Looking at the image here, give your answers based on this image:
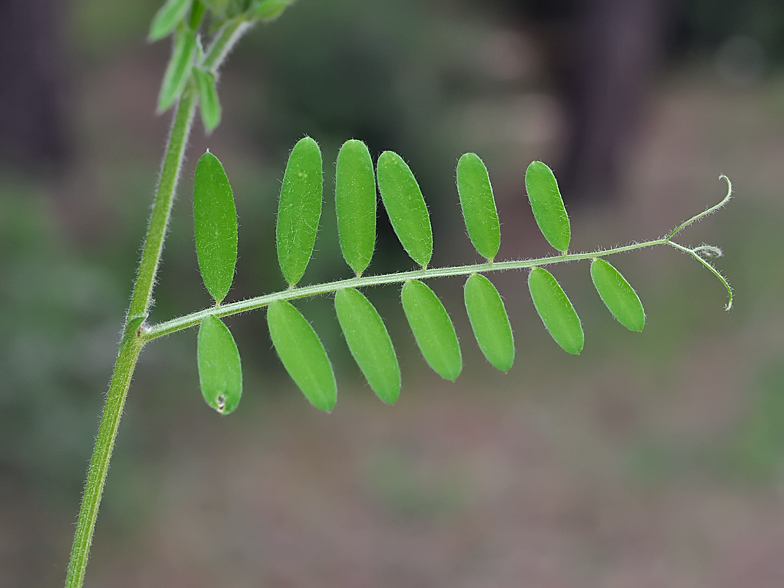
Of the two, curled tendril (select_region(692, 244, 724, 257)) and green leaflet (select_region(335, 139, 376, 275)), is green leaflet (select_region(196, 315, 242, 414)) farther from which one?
curled tendril (select_region(692, 244, 724, 257))

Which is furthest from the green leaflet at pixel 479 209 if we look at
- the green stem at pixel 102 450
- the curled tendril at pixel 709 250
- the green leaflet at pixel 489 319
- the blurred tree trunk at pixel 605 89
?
the blurred tree trunk at pixel 605 89

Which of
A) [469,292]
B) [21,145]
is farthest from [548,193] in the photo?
[21,145]

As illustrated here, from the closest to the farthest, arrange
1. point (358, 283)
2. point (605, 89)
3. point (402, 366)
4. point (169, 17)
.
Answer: point (169, 17) → point (358, 283) → point (402, 366) → point (605, 89)

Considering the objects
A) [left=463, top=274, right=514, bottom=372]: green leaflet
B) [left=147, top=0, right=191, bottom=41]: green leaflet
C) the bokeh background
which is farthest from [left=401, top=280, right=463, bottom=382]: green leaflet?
the bokeh background

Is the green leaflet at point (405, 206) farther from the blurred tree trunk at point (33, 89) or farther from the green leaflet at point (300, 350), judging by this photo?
the blurred tree trunk at point (33, 89)

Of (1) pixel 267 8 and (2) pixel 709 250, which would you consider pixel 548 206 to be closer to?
(2) pixel 709 250

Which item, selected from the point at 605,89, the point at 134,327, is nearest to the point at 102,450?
the point at 134,327
